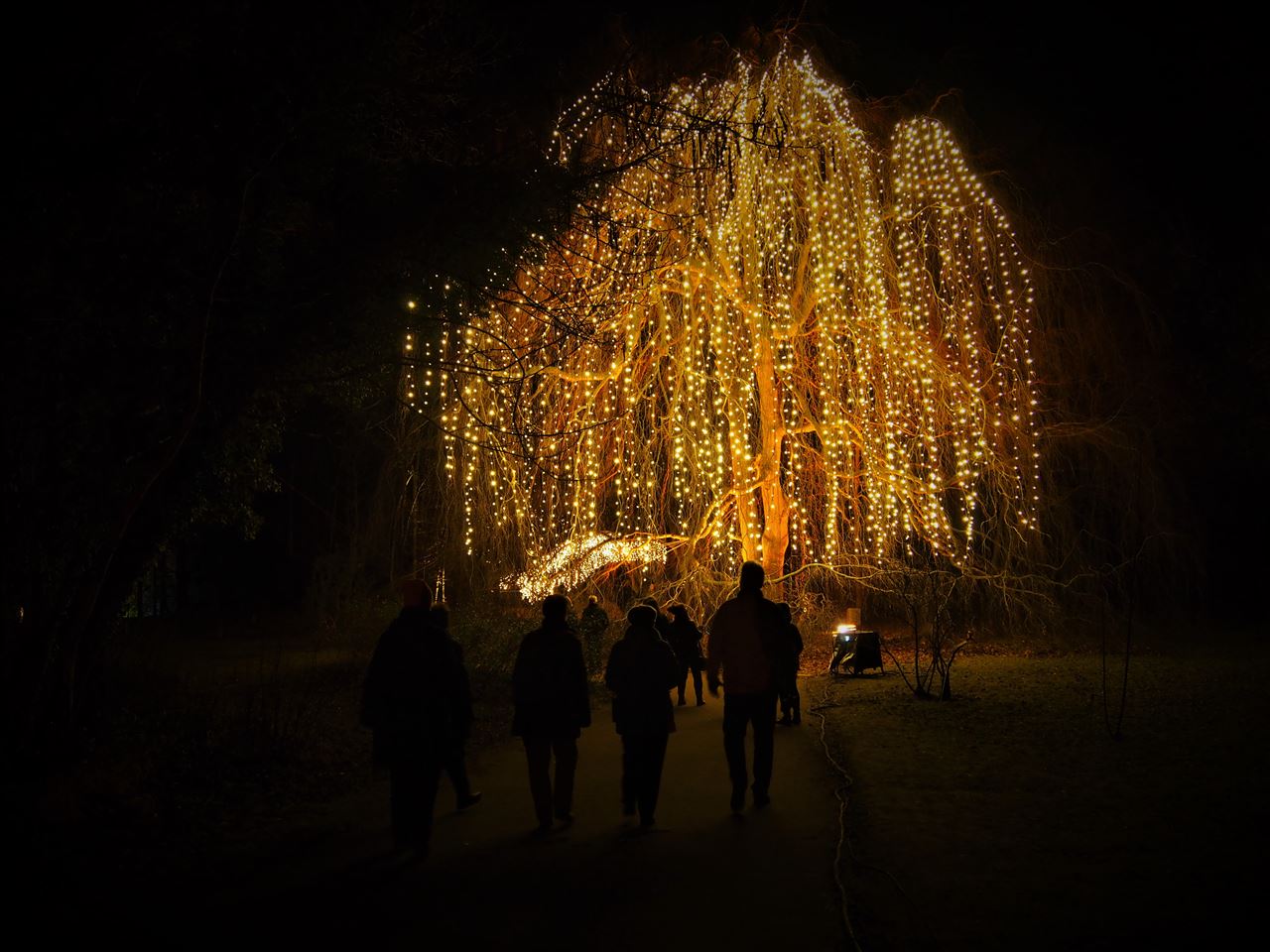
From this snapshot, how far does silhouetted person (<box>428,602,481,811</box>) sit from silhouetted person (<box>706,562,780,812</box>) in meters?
1.78

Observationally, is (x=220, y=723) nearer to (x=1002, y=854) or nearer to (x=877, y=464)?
(x=1002, y=854)

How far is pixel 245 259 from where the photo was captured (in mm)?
8969

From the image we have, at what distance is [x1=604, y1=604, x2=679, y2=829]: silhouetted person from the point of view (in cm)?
638

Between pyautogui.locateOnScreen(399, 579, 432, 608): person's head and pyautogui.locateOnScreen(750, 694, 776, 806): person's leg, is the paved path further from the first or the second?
pyautogui.locateOnScreen(399, 579, 432, 608): person's head

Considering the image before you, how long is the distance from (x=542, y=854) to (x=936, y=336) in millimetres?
11069

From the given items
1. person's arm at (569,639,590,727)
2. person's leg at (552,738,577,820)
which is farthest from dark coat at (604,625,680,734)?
person's leg at (552,738,577,820)

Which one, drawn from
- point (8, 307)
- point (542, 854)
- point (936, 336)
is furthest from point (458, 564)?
point (542, 854)

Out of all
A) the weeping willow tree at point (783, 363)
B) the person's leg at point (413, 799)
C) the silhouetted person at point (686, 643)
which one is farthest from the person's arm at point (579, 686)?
the weeping willow tree at point (783, 363)

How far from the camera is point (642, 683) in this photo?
254 inches

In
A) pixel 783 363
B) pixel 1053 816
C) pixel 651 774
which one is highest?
pixel 783 363

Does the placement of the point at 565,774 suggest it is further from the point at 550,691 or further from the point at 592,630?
the point at 592,630

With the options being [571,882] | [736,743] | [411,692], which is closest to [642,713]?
[736,743]

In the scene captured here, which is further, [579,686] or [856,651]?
[856,651]

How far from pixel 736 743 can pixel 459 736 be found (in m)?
1.91
